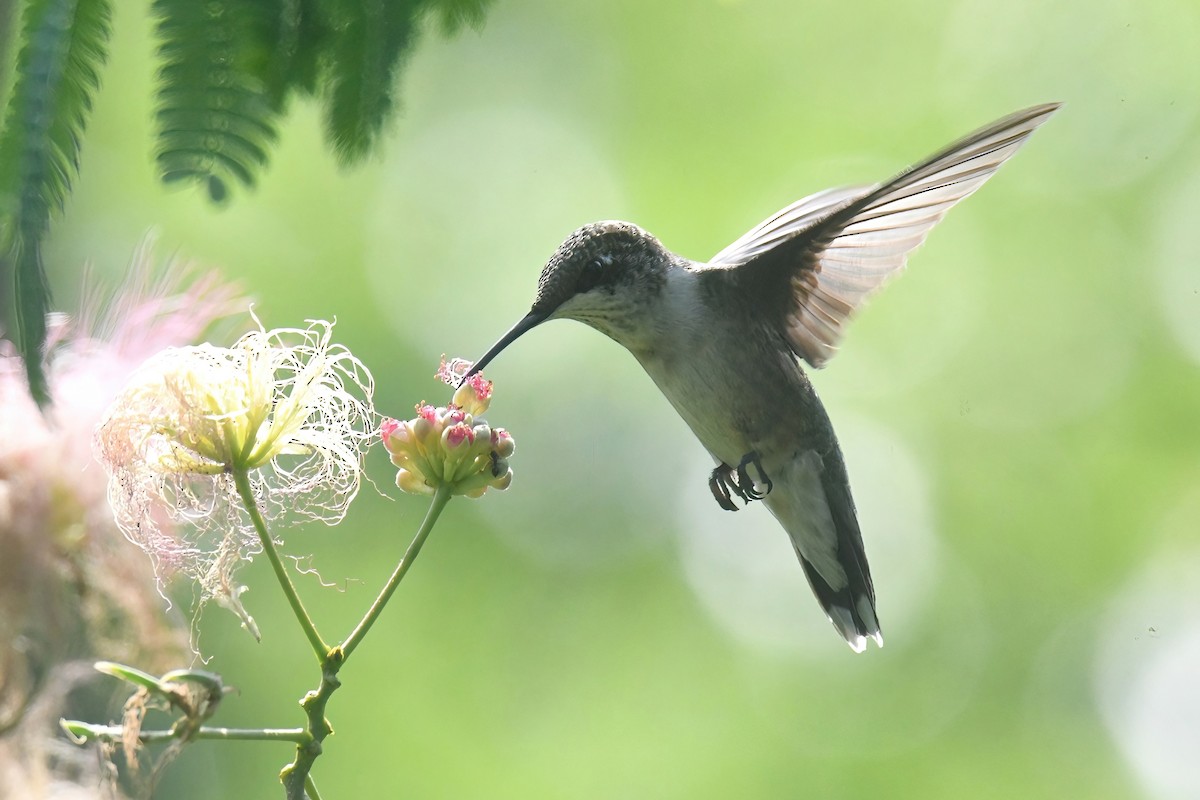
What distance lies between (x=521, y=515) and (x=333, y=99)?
5.91 m

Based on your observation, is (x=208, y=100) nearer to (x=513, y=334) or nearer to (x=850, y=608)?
(x=513, y=334)

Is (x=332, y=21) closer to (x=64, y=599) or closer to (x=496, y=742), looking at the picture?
(x=64, y=599)

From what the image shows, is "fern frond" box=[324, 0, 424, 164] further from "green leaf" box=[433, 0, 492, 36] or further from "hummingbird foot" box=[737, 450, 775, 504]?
"hummingbird foot" box=[737, 450, 775, 504]

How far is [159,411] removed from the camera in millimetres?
1944

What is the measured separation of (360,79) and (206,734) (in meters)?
0.88

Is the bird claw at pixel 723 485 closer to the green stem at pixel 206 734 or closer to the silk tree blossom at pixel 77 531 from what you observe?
the silk tree blossom at pixel 77 531

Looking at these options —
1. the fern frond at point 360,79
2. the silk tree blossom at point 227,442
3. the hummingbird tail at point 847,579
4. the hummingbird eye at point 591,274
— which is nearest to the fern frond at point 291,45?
the fern frond at point 360,79

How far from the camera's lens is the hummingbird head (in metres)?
2.45

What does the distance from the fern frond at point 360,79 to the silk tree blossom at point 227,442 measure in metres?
0.38

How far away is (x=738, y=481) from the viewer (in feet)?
9.96

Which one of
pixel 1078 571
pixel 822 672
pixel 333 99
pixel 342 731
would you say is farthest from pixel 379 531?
pixel 333 99

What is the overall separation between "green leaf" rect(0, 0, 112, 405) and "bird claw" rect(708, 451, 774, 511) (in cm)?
190

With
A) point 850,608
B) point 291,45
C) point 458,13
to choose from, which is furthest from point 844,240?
point 291,45

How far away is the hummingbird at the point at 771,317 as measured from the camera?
2559mm
